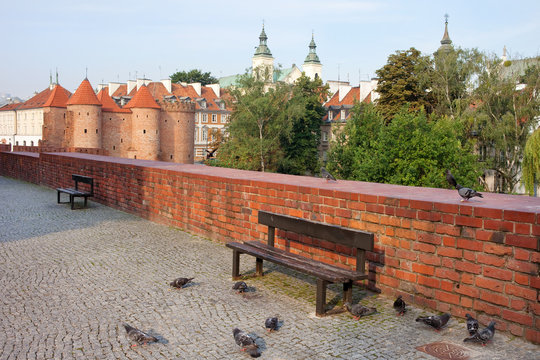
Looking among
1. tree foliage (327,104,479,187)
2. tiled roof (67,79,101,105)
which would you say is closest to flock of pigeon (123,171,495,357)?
tree foliage (327,104,479,187)

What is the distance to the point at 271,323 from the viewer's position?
483 cm

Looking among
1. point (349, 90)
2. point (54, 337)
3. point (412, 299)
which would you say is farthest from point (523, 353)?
point (349, 90)

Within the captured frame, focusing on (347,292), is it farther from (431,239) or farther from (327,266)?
(431,239)

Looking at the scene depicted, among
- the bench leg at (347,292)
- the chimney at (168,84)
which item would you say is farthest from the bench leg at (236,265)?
the chimney at (168,84)

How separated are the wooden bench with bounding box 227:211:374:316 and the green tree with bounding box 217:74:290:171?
3854 centimetres

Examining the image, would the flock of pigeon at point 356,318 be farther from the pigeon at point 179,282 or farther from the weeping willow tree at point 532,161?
the weeping willow tree at point 532,161

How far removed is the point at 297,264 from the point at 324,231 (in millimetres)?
519

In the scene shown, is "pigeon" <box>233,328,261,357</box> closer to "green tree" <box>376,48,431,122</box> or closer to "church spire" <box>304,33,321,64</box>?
"green tree" <box>376,48,431,122</box>

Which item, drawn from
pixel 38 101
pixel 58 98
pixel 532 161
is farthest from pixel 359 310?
pixel 38 101

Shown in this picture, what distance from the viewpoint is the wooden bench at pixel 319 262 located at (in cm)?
534

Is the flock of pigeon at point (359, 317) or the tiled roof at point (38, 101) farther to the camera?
the tiled roof at point (38, 101)

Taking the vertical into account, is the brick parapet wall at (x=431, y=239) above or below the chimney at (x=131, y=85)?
below

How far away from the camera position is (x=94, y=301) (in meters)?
5.81

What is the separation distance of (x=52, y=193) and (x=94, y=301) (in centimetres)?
1289
